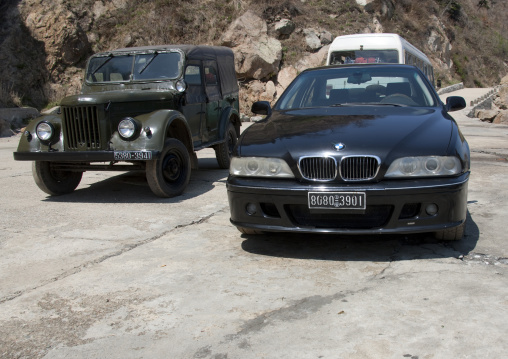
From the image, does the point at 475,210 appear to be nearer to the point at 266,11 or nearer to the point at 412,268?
the point at 412,268

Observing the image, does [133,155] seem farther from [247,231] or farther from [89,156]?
[247,231]

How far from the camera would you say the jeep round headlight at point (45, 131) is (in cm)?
645

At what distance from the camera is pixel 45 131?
6.48m

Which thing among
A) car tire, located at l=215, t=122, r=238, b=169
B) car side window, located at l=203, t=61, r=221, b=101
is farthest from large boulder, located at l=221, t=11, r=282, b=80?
car side window, located at l=203, t=61, r=221, b=101

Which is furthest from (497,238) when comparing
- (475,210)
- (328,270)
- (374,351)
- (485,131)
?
(485,131)

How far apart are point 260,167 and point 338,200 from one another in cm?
66

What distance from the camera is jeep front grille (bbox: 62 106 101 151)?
20.8 ft

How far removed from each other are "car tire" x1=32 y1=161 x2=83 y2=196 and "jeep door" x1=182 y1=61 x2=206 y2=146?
5.37 ft

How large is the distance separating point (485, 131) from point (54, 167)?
1172 centimetres

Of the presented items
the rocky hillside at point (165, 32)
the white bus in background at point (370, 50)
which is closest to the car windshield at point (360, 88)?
the white bus in background at point (370, 50)

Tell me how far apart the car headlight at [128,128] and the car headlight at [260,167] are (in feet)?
7.48

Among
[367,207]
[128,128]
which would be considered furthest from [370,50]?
[367,207]

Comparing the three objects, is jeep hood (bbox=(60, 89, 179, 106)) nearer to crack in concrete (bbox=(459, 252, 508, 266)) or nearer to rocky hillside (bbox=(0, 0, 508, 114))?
crack in concrete (bbox=(459, 252, 508, 266))

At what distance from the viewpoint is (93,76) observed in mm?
7867
